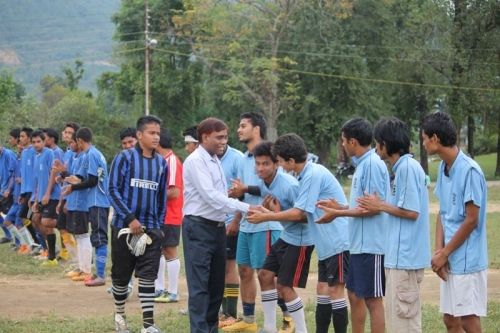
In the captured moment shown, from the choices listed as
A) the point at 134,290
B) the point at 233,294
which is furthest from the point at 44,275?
the point at 233,294

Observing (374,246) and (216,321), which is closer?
(374,246)

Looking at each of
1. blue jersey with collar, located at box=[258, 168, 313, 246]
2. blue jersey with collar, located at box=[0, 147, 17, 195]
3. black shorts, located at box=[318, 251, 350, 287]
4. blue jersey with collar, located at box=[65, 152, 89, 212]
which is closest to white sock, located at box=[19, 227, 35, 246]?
blue jersey with collar, located at box=[0, 147, 17, 195]

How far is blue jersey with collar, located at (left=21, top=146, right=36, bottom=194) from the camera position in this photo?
1544cm

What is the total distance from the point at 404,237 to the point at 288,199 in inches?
78.3

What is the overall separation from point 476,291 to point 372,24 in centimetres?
4647

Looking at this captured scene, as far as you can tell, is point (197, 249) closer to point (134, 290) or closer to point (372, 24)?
point (134, 290)

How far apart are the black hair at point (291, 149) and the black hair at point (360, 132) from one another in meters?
0.65

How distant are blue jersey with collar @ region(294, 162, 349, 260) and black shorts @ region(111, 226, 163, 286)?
1853 millimetres

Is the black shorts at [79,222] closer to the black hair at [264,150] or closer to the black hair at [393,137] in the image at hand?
the black hair at [264,150]

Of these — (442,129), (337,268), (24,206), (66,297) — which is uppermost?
(442,129)

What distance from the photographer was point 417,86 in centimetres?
5119

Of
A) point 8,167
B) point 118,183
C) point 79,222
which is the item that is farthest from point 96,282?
point 8,167

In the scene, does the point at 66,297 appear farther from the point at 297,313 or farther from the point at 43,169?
the point at 297,313

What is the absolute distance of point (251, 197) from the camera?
900cm
